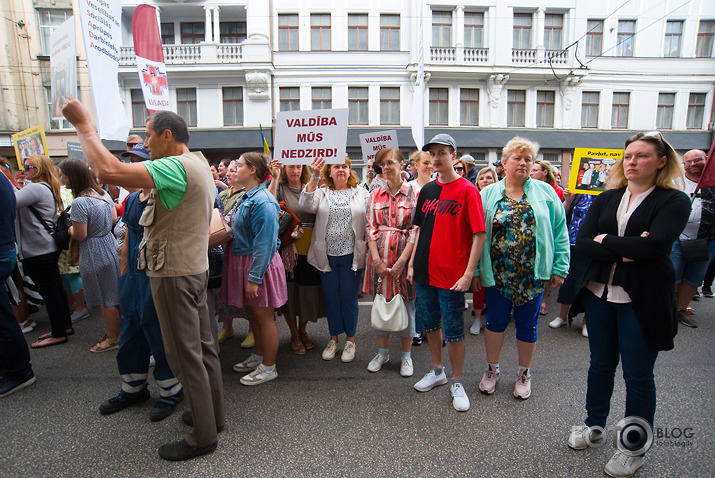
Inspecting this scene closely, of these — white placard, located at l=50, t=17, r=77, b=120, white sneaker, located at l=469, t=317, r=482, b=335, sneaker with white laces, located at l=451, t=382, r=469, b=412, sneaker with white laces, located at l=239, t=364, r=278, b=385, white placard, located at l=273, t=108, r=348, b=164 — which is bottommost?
white sneaker, located at l=469, t=317, r=482, b=335

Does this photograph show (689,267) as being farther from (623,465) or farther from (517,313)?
(623,465)

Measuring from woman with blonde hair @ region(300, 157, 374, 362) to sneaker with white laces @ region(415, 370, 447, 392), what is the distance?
83cm

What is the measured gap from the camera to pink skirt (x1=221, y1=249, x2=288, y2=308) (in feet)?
10.4

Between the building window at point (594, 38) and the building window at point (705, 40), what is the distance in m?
4.83

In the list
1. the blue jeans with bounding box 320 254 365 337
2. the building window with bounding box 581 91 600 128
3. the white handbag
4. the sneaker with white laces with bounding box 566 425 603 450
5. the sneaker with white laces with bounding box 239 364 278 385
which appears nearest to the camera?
the sneaker with white laces with bounding box 566 425 603 450

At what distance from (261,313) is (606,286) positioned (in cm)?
253

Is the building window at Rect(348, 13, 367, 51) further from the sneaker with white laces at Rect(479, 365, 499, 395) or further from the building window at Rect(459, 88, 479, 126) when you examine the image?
the sneaker with white laces at Rect(479, 365, 499, 395)

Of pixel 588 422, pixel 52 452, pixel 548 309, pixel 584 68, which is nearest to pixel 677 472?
pixel 588 422

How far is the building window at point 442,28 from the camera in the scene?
18406mm

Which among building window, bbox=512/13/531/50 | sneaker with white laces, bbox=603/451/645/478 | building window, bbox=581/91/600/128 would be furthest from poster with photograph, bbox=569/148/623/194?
building window, bbox=512/13/531/50

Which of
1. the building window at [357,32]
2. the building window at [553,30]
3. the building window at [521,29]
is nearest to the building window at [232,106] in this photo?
the building window at [357,32]

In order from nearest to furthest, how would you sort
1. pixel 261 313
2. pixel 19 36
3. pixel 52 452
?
pixel 52 452 < pixel 261 313 < pixel 19 36

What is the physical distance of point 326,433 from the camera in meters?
2.65

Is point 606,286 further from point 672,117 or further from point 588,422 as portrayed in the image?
point 672,117
